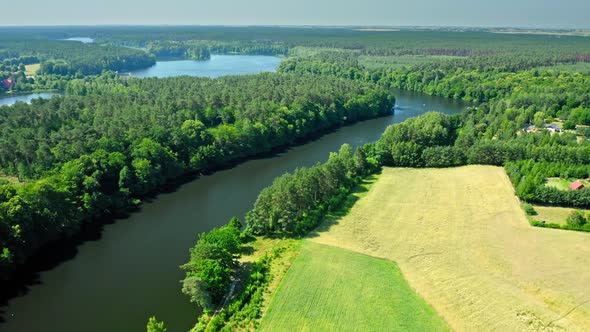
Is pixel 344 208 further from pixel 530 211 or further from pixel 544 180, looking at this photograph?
pixel 544 180

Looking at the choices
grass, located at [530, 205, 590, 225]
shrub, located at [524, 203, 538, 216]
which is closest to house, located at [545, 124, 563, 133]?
grass, located at [530, 205, 590, 225]

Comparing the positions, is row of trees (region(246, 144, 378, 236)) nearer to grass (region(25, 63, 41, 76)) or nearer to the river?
the river

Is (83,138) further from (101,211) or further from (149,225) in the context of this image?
(149,225)

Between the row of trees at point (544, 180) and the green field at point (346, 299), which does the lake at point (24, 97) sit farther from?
the row of trees at point (544, 180)

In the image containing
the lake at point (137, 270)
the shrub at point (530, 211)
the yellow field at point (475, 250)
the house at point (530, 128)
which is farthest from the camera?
the house at point (530, 128)

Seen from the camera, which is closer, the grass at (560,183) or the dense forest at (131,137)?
the dense forest at (131,137)

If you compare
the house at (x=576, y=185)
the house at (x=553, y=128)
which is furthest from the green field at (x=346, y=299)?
the house at (x=553, y=128)

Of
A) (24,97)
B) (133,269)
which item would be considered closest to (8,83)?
(24,97)
